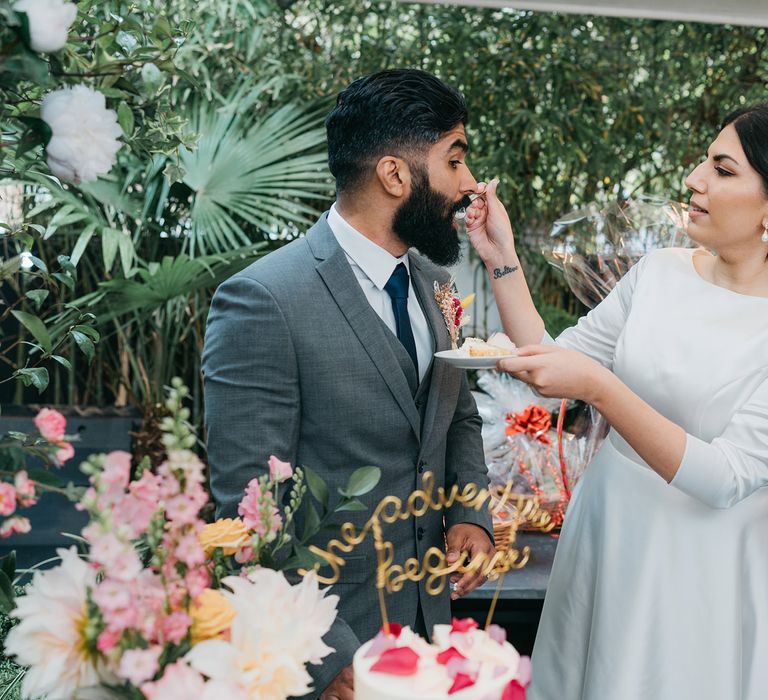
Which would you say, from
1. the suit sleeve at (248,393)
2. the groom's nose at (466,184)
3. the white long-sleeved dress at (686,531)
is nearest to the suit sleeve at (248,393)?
the suit sleeve at (248,393)

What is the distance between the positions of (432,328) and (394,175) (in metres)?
0.30

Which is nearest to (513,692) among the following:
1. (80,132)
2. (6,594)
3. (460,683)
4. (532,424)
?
(460,683)

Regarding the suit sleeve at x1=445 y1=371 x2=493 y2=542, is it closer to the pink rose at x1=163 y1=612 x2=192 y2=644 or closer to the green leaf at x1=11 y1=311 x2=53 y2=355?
the green leaf at x1=11 y1=311 x2=53 y2=355

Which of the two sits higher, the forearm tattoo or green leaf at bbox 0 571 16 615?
the forearm tattoo

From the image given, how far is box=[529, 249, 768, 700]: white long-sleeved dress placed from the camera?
5.23ft

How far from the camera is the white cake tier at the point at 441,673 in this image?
0.80 m

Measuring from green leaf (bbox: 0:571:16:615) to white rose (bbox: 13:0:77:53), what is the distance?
1.89 ft

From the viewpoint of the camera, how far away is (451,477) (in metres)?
1.86

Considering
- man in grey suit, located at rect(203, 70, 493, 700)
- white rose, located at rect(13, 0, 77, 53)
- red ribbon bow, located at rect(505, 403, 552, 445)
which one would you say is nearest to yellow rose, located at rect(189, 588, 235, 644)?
white rose, located at rect(13, 0, 77, 53)

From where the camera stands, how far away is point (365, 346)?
5.24ft

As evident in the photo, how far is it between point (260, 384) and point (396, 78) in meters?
0.63

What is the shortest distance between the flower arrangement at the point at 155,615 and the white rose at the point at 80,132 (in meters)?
0.28

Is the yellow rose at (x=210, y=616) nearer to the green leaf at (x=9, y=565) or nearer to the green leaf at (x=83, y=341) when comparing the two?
the green leaf at (x=9, y=565)

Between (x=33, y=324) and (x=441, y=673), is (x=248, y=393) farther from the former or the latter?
(x=441, y=673)
